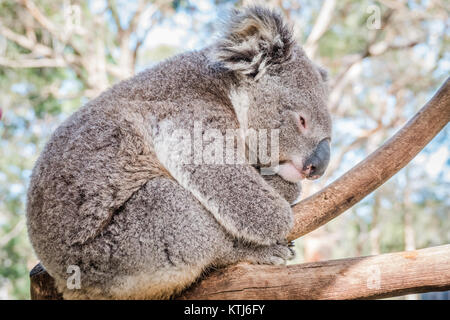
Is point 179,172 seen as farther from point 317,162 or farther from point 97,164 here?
point 317,162

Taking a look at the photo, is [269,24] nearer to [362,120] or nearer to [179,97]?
[179,97]

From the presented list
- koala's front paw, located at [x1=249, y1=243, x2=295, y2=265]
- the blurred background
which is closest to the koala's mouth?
koala's front paw, located at [x1=249, y1=243, x2=295, y2=265]

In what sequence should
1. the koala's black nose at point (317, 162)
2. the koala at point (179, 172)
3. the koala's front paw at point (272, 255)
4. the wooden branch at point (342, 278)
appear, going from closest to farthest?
the wooden branch at point (342, 278) < the koala at point (179, 172) < the koala's front paw at point (272, 255) < the koala's black nose at point (317, 162)

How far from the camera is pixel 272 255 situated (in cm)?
271

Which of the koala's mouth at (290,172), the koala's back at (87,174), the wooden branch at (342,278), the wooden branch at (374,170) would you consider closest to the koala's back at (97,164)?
the koala's back at (87,174)

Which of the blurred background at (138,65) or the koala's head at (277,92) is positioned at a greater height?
the blurred background at (138,65)

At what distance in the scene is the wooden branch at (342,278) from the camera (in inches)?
87.7

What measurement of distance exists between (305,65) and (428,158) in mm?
12807

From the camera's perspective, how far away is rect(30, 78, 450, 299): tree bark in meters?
2.25

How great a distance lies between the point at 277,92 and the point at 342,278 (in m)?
1.36

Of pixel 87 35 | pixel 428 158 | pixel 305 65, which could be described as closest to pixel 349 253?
pixel 428 158

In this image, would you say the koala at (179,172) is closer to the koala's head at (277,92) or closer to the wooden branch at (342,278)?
the koala's head at (277,92)

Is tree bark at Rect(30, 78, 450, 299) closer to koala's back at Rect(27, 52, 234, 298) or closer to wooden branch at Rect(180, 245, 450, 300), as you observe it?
wooden branch at Rect(180, 245, 450, 300)

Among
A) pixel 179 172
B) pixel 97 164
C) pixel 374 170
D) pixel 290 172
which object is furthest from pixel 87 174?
pixel 374 170
